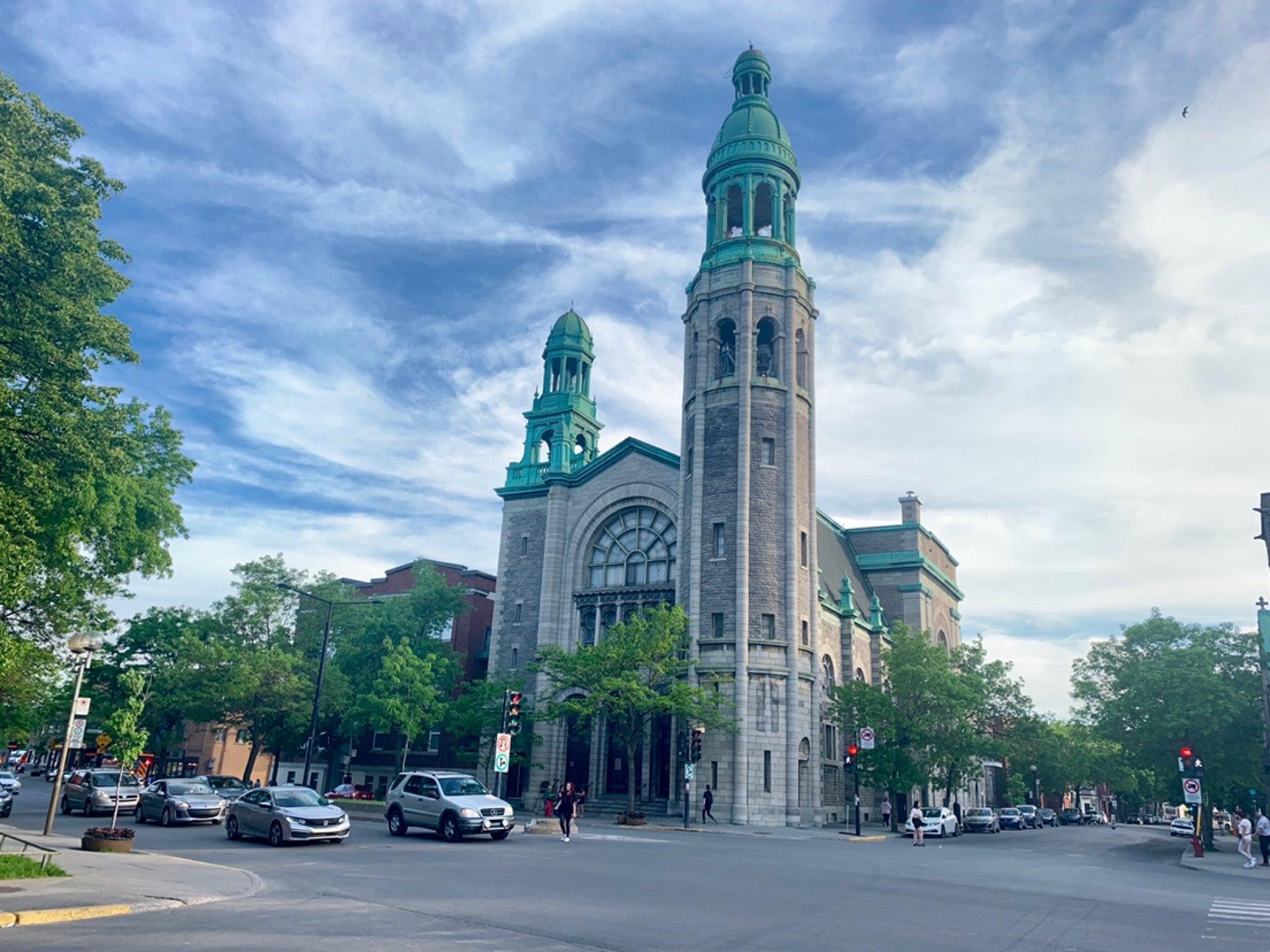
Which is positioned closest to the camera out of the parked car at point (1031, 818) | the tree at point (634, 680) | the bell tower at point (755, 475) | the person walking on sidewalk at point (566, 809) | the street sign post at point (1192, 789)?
the person walking on sidewalk at point (566, 809)

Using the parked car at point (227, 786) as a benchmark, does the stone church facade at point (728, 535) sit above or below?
above

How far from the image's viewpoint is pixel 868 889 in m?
16.2

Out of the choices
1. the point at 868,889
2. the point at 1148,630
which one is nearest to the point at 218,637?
the point at 868,889

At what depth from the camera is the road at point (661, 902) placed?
34.8 feet

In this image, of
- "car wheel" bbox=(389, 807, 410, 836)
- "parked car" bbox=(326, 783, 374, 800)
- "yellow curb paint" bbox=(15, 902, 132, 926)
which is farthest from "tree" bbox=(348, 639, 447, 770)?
"yellow curb paint" bbox=(15, 902, 132, 926)

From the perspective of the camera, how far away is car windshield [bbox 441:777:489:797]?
24266mm

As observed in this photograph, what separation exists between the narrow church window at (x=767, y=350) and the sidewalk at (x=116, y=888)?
Answer: 35.2 m

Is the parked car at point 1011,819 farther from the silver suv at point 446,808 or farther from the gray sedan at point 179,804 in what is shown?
the gray sedan at point 179,804

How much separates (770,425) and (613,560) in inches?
438

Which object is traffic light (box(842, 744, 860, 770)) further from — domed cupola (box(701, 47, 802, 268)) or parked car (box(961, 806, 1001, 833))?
domed cupola (box(701, 47, 802, 268))

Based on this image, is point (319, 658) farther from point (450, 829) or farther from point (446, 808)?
point (450, 829)

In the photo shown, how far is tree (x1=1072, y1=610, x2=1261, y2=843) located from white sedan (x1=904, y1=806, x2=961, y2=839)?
10303 mm

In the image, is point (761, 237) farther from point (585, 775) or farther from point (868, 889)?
point (868, 889)

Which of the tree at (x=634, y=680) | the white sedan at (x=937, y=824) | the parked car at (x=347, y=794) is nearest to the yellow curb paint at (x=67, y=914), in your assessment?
the tree at (x=634, y=680)
